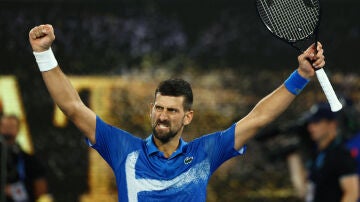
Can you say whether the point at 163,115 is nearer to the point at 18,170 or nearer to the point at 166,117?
the point at 166,117

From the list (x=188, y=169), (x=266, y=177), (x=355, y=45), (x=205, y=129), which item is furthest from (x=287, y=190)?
(x=188, y=169)

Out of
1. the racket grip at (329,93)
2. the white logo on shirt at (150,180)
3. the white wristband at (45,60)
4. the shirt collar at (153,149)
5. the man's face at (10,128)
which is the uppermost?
the white wristband at (45,60)

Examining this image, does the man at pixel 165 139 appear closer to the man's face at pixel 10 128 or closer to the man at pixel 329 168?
the man at pixel 329 168

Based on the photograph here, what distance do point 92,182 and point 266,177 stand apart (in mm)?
1884

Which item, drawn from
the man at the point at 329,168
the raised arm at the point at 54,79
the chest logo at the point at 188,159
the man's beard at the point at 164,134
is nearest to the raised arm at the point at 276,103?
the chest logo at the point at 188,159

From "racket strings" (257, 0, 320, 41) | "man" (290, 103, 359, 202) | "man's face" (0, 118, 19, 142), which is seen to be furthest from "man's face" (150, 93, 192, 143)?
"man's face" (0, 118, 19, 142)

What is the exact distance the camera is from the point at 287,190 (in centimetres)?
885

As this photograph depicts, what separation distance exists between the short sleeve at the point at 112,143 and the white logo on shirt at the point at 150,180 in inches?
1.8

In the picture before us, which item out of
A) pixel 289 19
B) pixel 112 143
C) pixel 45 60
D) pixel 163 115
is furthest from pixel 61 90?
pixel 289 19

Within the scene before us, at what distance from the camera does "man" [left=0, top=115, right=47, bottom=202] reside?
27.3 feet

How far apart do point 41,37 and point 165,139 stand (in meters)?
A: 0.88

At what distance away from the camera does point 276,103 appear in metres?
4.51

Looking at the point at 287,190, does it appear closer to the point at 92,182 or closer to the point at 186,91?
the point at 92,182

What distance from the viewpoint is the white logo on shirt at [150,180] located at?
448 centimetres
